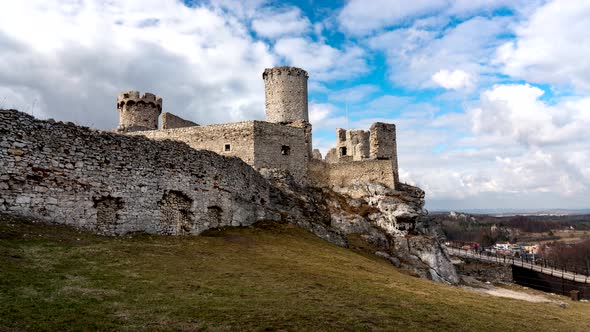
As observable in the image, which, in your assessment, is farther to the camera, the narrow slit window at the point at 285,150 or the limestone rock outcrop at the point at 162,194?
the narrow slit window at the point at 285,150

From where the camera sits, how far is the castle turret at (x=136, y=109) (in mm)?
40781

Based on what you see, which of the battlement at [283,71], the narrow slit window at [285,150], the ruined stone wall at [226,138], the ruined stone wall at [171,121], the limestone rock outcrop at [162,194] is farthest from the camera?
the battlement at [283,71]

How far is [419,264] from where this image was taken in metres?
32.2

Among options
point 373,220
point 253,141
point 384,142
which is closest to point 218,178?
point 253,141

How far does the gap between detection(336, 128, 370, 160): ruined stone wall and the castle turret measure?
19.5m

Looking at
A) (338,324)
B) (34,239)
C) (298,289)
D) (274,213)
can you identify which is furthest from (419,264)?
(34,239)

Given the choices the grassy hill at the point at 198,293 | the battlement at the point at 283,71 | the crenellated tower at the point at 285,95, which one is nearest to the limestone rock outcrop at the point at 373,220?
the crenellated tower at the point at 285,95

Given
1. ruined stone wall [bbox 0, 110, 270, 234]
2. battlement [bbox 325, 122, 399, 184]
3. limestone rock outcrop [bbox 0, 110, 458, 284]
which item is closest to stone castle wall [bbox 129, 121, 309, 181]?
limestone rock outcrop [bbox 0, 110, 458, 284]

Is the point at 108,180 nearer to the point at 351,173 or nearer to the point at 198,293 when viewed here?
the point at 198,293

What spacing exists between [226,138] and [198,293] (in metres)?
24.1

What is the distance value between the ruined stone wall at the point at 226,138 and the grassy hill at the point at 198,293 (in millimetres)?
15923

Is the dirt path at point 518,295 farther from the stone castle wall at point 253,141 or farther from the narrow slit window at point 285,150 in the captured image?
the narrow slit window at point 285,150

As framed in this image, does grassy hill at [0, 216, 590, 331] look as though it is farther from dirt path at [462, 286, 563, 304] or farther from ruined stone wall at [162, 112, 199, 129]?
ruined stone wall at [162, 112, 199, 129]

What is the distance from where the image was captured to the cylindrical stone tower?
132 feet
